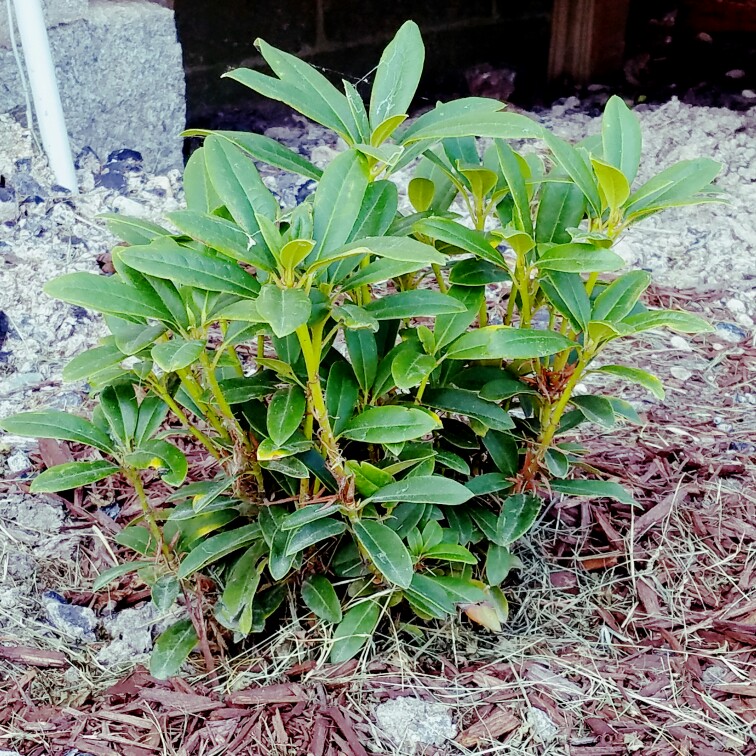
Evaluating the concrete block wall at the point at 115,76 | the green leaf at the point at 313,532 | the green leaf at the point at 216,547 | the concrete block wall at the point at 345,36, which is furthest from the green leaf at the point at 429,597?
the concrete block wall at the point at 345,36

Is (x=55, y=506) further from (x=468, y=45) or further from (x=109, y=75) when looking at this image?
(x=468, y=45)

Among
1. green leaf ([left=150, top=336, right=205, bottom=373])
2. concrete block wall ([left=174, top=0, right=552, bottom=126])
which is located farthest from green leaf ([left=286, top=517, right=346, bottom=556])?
concrete block wall ([left=174, top=0, right=552, bottom=126])

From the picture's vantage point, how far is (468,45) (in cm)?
493

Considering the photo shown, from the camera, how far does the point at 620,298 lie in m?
1.31

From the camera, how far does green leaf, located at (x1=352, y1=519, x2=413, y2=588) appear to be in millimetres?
1246

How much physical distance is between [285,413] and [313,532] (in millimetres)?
201

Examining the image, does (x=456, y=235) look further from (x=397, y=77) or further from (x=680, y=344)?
(x=680, y=344)

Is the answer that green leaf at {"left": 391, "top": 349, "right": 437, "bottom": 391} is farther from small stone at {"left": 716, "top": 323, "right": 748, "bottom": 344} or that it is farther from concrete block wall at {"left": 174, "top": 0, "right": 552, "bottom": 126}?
concrete block wall at {"left": 174, "top": 0, "right": 552, "bottom": 126}

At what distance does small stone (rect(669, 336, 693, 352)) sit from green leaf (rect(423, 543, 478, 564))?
1.50m

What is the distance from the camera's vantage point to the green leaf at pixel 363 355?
4.38 ft

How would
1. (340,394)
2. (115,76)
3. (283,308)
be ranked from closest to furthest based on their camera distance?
(283,308)
(340,394)
(115,76)

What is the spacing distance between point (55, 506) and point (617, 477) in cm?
124

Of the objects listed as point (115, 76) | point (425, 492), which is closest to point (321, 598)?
point (425, 492)

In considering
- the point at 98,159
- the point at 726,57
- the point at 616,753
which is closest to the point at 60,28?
the point at 98,159
